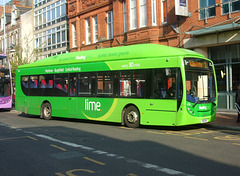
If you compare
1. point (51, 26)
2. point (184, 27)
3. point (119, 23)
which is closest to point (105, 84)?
point (184, 27)

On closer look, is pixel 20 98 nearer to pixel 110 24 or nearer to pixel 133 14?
pixel 133 14

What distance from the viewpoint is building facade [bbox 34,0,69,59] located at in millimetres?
33344

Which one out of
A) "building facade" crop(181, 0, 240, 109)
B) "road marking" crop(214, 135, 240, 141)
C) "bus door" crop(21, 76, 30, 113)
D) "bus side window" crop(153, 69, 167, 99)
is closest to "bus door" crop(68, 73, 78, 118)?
"bus door" crop(21, 76, 30, 113)

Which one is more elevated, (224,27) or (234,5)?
(234,5)

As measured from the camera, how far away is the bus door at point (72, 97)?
574 inches

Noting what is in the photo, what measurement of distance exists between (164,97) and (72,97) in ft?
18.2

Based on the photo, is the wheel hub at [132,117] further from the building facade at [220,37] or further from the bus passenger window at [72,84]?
the building facade at [220,37]

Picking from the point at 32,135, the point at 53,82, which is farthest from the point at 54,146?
A: the point at 53,82

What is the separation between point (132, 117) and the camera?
12258mm

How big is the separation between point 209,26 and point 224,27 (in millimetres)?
1425

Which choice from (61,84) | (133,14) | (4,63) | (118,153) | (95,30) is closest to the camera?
Result: (118,153)

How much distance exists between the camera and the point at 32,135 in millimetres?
10469

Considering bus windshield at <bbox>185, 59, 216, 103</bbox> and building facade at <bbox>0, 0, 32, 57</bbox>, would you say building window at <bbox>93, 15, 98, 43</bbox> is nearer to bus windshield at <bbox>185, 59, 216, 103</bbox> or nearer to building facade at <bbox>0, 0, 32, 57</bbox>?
bus windshield at <bbox>185, 59, 216, 103</bbox>

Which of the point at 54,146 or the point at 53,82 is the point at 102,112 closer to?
the point at 53,82
